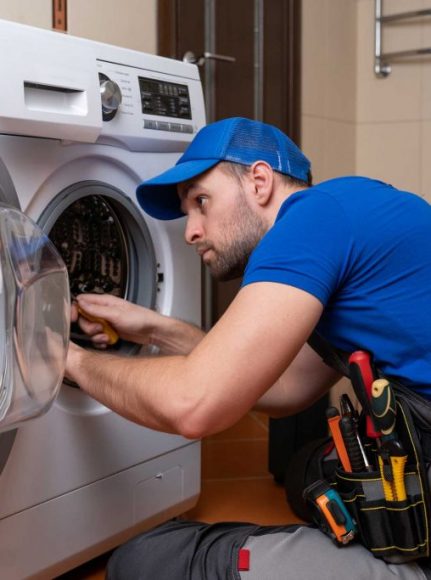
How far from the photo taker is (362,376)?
1.10 metres

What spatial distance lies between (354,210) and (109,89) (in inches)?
21.0

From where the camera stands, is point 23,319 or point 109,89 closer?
point 23,319

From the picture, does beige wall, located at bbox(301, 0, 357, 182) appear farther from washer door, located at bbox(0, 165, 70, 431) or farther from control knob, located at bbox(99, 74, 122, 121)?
washer door, located at bbox(0, 165, 70, 431)

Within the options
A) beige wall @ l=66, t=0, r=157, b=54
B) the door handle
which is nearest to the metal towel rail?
the door handle

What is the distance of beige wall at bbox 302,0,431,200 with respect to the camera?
3.03 m

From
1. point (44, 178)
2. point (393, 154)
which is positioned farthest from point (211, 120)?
point (44, 178)

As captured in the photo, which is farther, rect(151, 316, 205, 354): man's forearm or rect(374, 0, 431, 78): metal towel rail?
rect(374, 0, 431, 78): metal towel rail

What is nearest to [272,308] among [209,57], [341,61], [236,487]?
[236,487]

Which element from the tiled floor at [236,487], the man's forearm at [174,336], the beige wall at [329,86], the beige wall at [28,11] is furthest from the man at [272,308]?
the beige wall at [329,86]

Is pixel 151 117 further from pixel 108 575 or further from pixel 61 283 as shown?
pixel 108 575

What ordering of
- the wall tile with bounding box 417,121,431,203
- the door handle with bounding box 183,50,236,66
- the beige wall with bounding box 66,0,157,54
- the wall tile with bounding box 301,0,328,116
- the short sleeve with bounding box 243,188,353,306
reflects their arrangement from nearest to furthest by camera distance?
the short sleeve with bounding box 243,188,353,306, the beige wall with bounding box 66,0,157,54, the door handle with bounding box 183,50,236,66, the wall tile with bounding box 301,0,328,116, the wall tile with bounding box 417,121,431,203

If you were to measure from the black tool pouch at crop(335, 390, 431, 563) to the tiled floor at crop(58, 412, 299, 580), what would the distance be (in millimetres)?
663

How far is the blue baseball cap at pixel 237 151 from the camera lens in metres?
1.29

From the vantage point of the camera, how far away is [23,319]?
3.52ft
